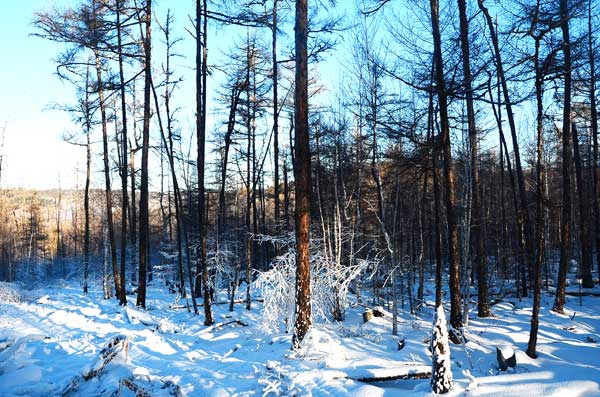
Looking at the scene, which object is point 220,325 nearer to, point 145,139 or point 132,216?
point 145,139

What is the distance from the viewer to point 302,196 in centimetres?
820

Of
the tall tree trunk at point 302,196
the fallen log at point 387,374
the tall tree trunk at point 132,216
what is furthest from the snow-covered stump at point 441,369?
the tall tree trunk at point 132,216

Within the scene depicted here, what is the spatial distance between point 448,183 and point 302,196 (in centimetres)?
376

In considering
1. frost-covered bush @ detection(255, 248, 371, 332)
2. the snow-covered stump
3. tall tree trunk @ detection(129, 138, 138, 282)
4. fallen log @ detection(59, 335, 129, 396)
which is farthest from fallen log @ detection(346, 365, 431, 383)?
tall tree trunk @ detection(129, 138, 138, 282)

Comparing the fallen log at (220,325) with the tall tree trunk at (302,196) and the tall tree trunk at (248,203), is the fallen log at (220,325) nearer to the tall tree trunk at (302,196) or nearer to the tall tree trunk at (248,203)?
the tall tree trunk at (248,203)

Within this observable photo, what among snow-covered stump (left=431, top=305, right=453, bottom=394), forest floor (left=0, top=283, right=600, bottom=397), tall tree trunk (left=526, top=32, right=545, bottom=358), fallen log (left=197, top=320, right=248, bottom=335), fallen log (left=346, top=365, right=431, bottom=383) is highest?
tall tree trunk (left=526, top=32, right=545, bottom=358)

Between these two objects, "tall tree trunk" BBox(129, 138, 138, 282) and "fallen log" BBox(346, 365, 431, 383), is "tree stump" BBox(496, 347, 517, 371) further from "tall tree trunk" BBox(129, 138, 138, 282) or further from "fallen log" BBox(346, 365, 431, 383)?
"tall tree trunk" BBox(129, 138, 138, 282)

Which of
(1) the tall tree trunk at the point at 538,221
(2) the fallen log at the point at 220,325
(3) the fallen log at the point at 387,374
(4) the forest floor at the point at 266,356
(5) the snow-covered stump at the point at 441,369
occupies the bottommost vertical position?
(2) the fallen log at the point at 220,325

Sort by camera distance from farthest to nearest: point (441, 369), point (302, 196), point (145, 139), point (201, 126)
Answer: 1. point (145, 139)
2. point (201, 126)
3. point (302, 196)
4. point (441, 369)

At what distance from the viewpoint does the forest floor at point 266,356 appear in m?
5.79

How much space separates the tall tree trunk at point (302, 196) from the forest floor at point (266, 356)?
482mm

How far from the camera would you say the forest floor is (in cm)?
579

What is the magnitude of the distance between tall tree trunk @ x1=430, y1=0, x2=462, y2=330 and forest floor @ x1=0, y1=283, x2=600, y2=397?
1.15m

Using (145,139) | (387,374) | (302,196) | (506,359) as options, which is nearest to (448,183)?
(302,196)
